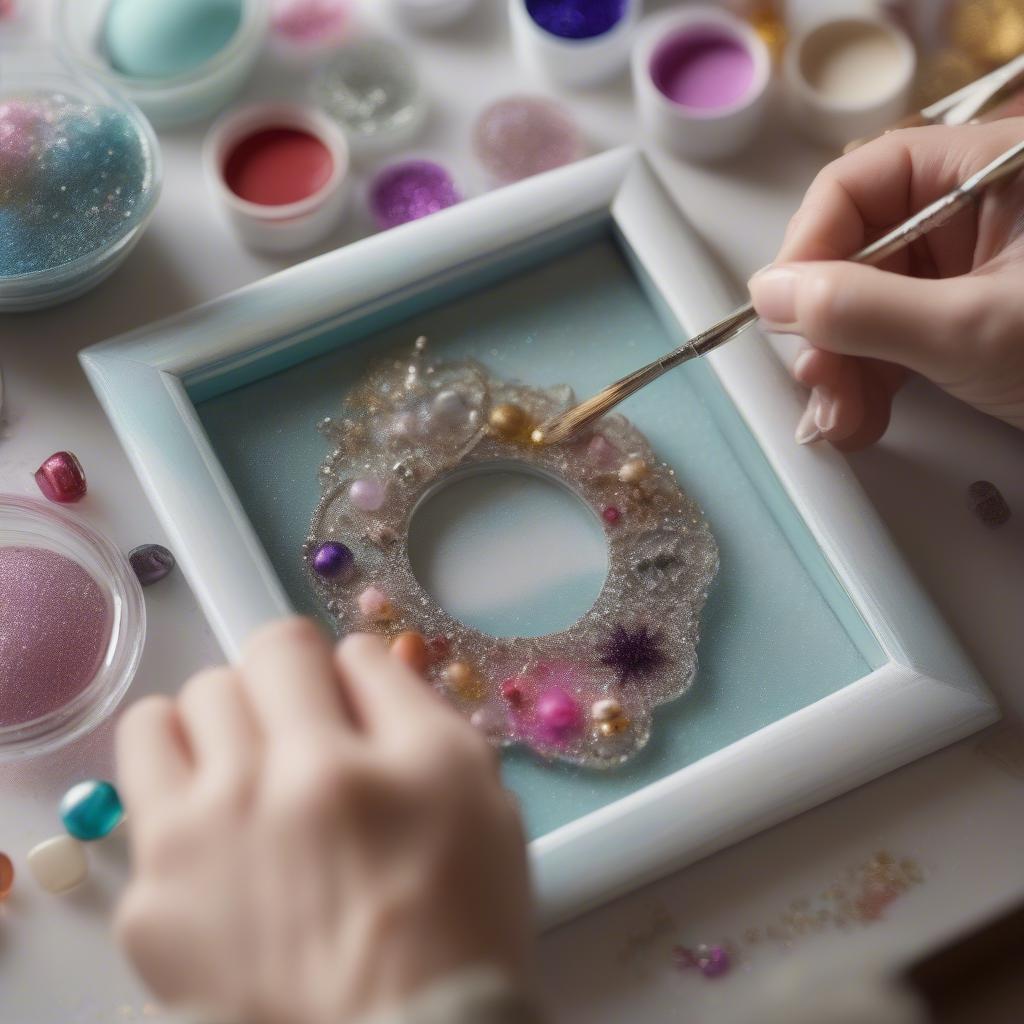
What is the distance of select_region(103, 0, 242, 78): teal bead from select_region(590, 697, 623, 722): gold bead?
0.56m

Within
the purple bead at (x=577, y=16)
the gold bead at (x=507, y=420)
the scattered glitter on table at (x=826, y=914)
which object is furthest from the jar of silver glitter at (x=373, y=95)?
the scattered glitter on table at (x=826, y=914)

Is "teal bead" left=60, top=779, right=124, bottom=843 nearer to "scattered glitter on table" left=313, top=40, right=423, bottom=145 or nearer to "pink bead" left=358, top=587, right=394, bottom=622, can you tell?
"pink bead" left=358, top=587, right=394, bottom=622

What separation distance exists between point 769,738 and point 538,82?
1.78 feet

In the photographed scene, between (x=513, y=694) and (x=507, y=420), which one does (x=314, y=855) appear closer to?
(x=513, y=694)

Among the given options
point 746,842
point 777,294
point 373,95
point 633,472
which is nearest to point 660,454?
point 633,472

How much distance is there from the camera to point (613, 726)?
775 millimetres

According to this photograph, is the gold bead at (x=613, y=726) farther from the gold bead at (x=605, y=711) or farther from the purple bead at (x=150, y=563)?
the purple bead at (x=150, y=563)

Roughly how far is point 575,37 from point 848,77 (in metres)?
0.21

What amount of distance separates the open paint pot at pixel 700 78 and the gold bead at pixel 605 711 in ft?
1.44

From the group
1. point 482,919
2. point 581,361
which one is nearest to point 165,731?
point 482,919

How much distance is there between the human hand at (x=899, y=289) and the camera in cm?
71

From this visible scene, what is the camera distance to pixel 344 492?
32.9 inches

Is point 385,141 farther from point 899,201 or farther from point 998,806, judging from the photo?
point 998,806

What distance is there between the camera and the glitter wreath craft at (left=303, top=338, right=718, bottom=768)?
782 millimetres
